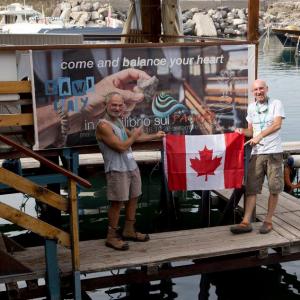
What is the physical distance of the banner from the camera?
8.04m

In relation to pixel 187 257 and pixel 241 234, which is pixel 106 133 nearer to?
Result: pixel 187 257

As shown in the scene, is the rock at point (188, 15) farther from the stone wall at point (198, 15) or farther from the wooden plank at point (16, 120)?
the wooden plank at point (16, 120)

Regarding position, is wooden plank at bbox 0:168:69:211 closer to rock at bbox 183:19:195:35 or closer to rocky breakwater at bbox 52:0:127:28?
rock at bbox 183:19:195:35

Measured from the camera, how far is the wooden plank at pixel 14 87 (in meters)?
7.77

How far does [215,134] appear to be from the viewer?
8750 mm

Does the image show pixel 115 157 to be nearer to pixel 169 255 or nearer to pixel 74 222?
pixel 74 222

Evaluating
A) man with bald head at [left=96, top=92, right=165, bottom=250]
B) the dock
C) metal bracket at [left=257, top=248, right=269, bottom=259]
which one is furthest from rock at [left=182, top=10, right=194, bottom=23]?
man with bald head at [left=96, top=92, right=165, bottom=250]

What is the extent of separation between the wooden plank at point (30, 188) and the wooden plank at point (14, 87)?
1.55 metres

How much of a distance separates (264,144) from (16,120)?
3229 mm

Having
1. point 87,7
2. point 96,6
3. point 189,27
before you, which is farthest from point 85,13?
point 189,27

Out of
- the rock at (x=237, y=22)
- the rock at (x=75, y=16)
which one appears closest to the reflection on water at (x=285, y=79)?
the rock at (x=237, y=22)

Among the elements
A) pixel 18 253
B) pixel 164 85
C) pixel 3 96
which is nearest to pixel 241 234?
pixel 164 85

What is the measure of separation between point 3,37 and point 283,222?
6750mm

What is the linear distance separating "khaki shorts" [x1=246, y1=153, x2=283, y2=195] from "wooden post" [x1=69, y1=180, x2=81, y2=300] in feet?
8.67
